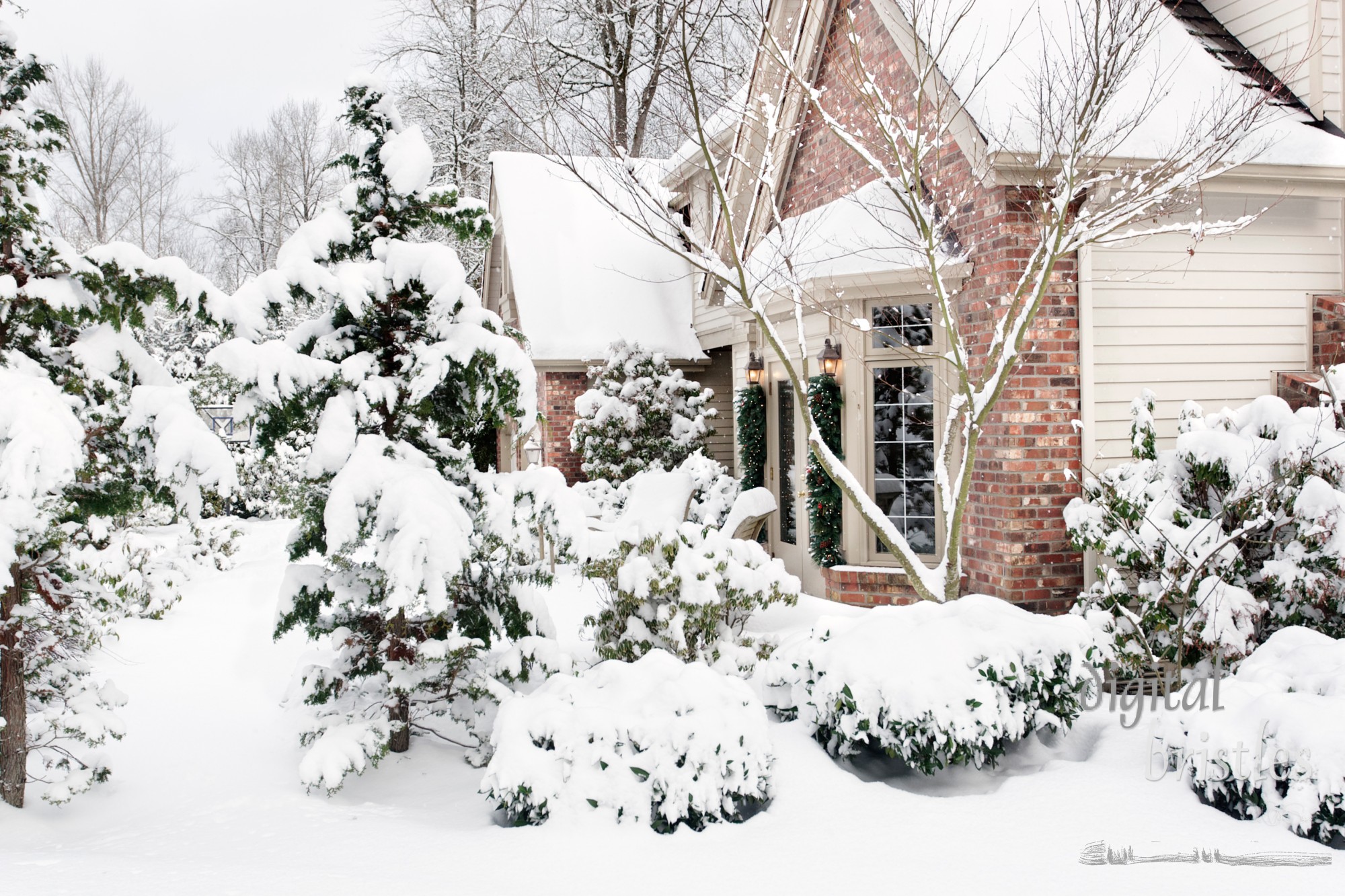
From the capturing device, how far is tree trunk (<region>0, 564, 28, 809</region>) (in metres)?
4.11

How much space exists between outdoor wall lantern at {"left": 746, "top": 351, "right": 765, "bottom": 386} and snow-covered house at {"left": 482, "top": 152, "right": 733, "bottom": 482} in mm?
2755

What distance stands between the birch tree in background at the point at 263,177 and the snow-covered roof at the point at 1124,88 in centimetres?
2653

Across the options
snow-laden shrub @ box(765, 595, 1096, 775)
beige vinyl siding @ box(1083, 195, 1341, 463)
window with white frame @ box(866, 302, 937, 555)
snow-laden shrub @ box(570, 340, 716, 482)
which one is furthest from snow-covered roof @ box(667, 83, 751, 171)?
snow-laden shrub @ box(765, 595, 1096, 775)

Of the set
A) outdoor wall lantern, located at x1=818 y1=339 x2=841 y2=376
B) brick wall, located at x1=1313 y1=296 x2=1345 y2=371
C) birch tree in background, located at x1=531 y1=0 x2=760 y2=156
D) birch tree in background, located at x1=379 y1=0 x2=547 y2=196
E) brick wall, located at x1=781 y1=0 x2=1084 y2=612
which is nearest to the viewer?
birch tree in background, located at x1=531 y1=0 x2=760 y2=156

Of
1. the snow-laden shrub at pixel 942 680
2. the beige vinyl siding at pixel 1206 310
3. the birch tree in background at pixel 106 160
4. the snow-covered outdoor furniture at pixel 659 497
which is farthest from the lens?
the birch tree in background at pixel 106 160

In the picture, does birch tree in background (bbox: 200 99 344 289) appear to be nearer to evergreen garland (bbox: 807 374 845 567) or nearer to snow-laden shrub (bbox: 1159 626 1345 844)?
evergreen garland (bbox: 807 374 845 567)

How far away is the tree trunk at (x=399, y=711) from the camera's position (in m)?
4.73

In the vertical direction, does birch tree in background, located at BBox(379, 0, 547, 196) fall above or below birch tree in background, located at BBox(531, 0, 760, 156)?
above

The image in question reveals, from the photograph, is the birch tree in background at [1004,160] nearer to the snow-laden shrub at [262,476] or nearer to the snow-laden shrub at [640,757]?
the snow-laden shrub at [640,757]

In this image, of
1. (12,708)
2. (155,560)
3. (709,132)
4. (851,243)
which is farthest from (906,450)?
(155,560)

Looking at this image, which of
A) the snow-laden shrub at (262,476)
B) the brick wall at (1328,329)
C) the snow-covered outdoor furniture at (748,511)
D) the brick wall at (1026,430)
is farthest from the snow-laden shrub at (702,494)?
the snow-laden shrub at (262,476)

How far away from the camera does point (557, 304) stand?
45.1ft

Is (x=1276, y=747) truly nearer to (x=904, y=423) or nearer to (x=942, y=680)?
(x=942, y=680)

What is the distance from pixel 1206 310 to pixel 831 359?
2.80 meters
